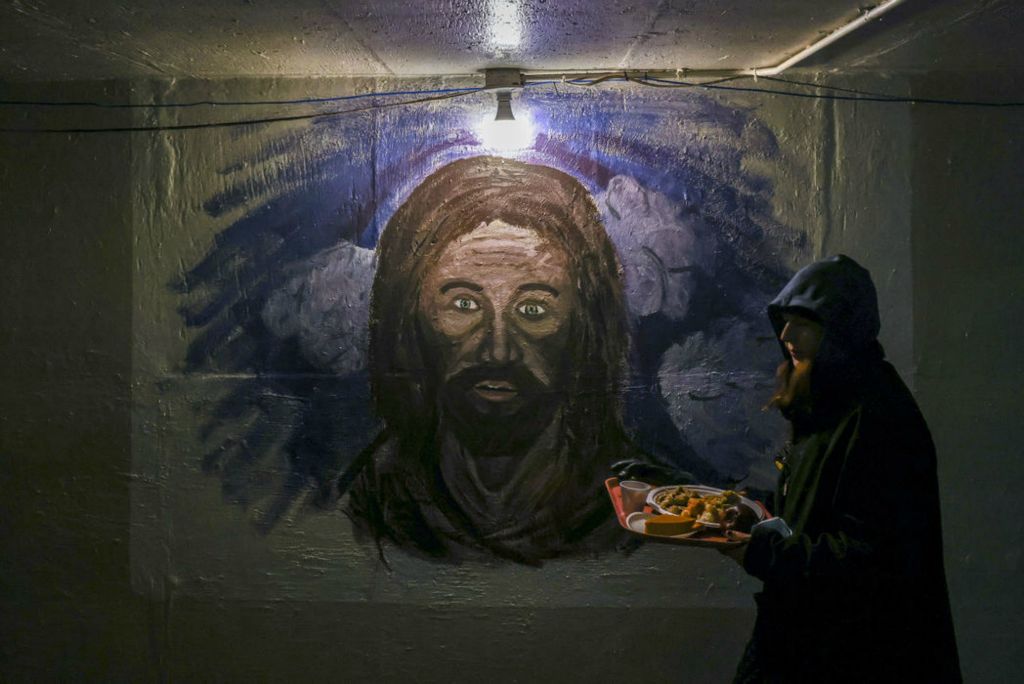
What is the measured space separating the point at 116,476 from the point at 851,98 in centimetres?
465

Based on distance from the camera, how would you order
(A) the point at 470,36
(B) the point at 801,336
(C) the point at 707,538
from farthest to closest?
(A) the point at 470,36
(B) the point at 801,336
(C) the point at 707,538

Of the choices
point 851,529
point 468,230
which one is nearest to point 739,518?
point 851,529

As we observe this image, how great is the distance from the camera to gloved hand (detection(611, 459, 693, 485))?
4711mm

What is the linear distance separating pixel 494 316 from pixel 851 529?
2.18 m

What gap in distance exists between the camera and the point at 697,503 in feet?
13.3

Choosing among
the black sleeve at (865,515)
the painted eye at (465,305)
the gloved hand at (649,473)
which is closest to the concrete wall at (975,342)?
the black sleeve at (865,515)

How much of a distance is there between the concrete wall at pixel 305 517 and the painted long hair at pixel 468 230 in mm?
798

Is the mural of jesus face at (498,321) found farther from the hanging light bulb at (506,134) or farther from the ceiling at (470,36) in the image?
the ceiling at (470,36)

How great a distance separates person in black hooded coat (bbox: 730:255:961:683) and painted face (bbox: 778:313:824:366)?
1 cm

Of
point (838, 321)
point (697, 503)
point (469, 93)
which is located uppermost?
point (469, 93)

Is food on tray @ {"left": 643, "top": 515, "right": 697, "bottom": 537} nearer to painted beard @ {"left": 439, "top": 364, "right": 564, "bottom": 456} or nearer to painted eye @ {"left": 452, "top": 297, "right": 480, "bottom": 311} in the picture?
painted beard @ {"left": 439, "top": 364, "right": 564, "bottom": 456}

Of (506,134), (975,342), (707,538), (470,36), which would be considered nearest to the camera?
(707,538)

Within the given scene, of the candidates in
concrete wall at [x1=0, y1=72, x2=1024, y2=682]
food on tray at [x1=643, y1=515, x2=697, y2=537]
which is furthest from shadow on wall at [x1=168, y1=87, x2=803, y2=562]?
food on tray at [x1=643, y1=515, x2=697, y2=537]

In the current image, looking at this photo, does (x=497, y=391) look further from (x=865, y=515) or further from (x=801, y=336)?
(x=865, y=515)
